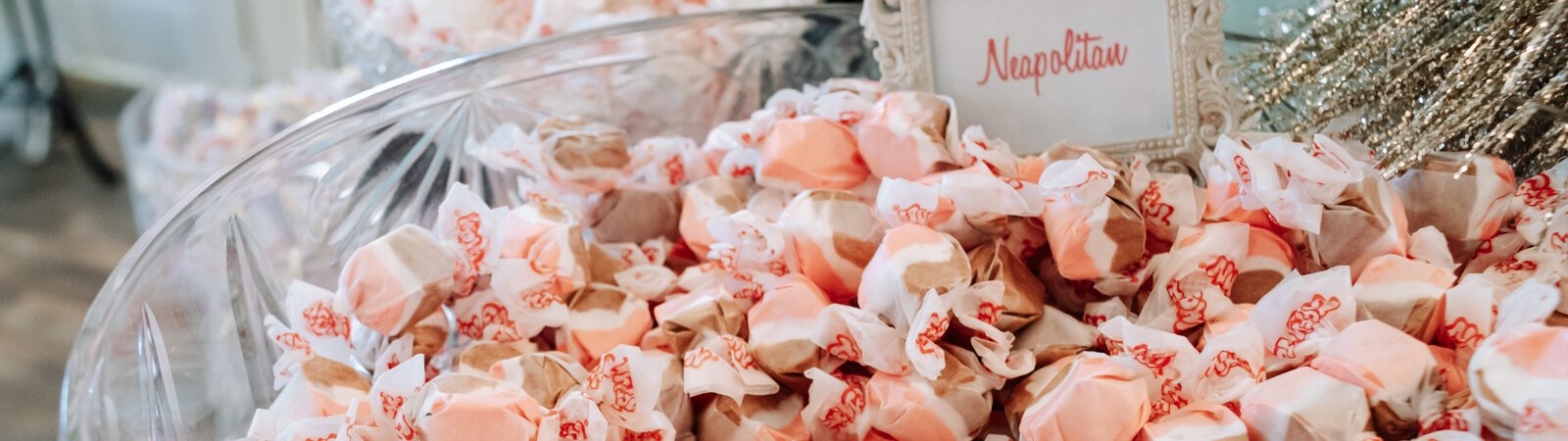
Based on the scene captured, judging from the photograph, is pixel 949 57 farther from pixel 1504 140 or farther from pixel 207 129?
pixel 207 129

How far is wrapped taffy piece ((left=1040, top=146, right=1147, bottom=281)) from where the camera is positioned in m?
0.59

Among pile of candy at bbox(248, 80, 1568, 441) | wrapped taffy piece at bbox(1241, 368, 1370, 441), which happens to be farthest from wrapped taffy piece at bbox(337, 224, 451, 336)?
wrapped taffy piece at bbox(1241, 368, 1370, 441)

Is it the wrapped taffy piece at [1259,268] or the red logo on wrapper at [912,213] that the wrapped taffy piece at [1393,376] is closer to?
the wrapped taffy piece at [1259,268]

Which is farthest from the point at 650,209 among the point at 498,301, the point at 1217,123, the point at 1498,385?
the point at 1498,385

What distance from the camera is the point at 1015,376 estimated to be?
591 millimetres

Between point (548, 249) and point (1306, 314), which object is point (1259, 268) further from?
point (548, 249)

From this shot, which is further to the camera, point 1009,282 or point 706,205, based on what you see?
point 706,205

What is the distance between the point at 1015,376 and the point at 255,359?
1.54 feet

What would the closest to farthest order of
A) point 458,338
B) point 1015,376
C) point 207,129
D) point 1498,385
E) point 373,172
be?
point 1498,385 < point 1015,376 < point 458,338 < point 373,172 < point 207,129

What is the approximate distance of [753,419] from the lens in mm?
610

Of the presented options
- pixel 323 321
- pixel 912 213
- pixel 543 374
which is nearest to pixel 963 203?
pixel 912 213

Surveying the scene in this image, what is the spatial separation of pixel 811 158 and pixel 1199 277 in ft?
0.81

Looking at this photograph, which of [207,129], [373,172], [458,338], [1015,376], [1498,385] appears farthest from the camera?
[207,129]

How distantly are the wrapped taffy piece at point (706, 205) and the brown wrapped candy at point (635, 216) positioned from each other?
0.02 meters
